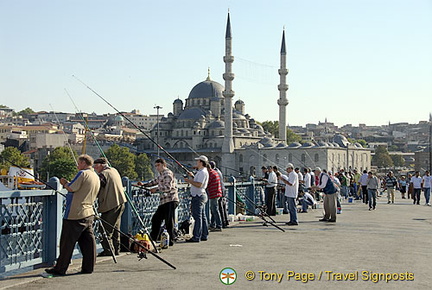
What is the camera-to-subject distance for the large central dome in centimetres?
9750

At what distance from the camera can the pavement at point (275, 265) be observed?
6062 mm

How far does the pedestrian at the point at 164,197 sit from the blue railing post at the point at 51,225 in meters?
1.73

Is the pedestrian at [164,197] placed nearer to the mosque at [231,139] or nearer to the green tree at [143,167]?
the mosque at [231,139]

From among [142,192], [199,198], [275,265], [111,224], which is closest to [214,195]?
[199,198]

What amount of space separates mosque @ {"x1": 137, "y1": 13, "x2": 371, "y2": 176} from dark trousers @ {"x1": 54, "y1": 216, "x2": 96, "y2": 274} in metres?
61.7

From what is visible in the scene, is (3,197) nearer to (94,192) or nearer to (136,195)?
(94,192)

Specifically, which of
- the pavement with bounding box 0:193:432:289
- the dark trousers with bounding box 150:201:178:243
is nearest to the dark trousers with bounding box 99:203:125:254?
the pavement with bounding box 0:193:432:289

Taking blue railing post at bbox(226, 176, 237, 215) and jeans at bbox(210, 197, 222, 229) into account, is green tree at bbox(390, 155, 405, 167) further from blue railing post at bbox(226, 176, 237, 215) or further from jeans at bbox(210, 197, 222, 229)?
jeans at bbox(210, 197, 222, 229)

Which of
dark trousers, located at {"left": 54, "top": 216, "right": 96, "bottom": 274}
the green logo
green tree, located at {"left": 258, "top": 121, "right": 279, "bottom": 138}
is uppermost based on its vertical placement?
green tree, located at {"left": 258, "top": 121, "right": 279, "bottom": 138}

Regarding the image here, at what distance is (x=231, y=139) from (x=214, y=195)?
68.3 metres

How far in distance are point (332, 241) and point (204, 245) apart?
76.1 inches

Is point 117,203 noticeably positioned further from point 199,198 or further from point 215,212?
point 215,212

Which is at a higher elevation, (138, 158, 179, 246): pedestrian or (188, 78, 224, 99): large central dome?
(188, 78, 224, 99): large central dome

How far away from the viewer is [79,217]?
21.2 ft
